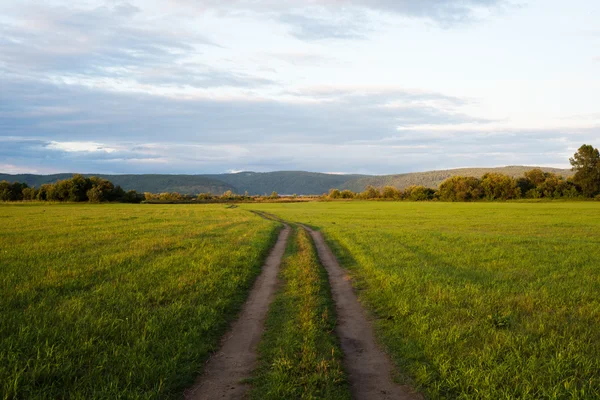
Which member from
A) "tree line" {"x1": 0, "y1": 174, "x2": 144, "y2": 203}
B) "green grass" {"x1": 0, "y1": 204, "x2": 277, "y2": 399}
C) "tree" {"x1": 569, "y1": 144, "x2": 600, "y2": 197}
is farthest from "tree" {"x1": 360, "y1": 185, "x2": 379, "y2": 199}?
"green grass" {"x1": 0, "y1": 204, "x2": 277, "y2": 399}

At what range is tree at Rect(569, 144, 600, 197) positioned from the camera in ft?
304

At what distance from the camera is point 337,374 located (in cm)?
617

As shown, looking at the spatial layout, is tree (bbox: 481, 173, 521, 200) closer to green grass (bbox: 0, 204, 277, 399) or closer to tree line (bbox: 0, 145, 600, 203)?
tree line (bbox: 0, 145, 600, 203)

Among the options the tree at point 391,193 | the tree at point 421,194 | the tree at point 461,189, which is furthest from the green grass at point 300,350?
the tree at point 391,193

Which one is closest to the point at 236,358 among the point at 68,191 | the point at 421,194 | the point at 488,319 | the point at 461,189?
the point at 488,319

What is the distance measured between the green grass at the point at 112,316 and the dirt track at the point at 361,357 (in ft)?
8.58

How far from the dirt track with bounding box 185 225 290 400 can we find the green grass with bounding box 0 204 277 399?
9.6 inches

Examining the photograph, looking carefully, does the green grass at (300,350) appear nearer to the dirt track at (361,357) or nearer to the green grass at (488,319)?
the dirt track at (361,357)

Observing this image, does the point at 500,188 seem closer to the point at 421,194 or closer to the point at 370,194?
the point at 421,194

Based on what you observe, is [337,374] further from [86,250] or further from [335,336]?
[86,250]

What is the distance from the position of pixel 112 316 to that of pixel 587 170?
372ft

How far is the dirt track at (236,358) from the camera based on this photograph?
19.2 feet

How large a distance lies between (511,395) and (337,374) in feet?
8.33

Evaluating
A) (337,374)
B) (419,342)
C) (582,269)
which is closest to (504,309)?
(419,342)
